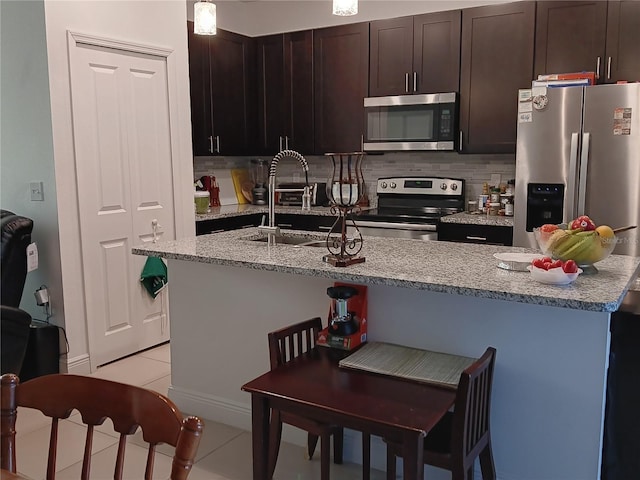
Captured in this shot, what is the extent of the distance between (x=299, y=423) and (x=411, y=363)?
0.45 meters

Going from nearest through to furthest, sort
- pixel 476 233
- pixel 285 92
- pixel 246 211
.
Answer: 1. pixel 476 233
2. pixel 246 211
3. pixel 285 92

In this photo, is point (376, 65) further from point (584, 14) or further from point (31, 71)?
point (31, 71)

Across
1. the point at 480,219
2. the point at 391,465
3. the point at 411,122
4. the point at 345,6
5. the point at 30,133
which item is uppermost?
the point at 345,6

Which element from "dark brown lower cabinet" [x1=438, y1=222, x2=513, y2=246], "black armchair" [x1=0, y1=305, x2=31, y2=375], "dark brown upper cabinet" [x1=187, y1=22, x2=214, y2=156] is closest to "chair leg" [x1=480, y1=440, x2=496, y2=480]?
"dark brown lower cabinet" [x1=438, y1=222, x2=513, y2=246]

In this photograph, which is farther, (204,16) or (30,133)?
(30,133)

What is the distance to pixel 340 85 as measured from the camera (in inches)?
191

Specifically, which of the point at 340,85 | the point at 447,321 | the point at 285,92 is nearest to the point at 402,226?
the point at 340,85

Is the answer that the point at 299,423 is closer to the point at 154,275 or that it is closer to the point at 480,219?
the point at 154,275

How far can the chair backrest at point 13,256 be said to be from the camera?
312 centimetres

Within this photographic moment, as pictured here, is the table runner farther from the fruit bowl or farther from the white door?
the white door

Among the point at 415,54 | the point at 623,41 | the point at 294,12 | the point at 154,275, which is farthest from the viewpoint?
the point at 294,12

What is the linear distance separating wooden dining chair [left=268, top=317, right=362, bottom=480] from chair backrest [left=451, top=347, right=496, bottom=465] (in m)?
0.41

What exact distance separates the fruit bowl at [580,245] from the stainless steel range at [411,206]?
82.8 inches

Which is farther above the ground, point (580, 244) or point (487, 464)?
point (580, 244)
